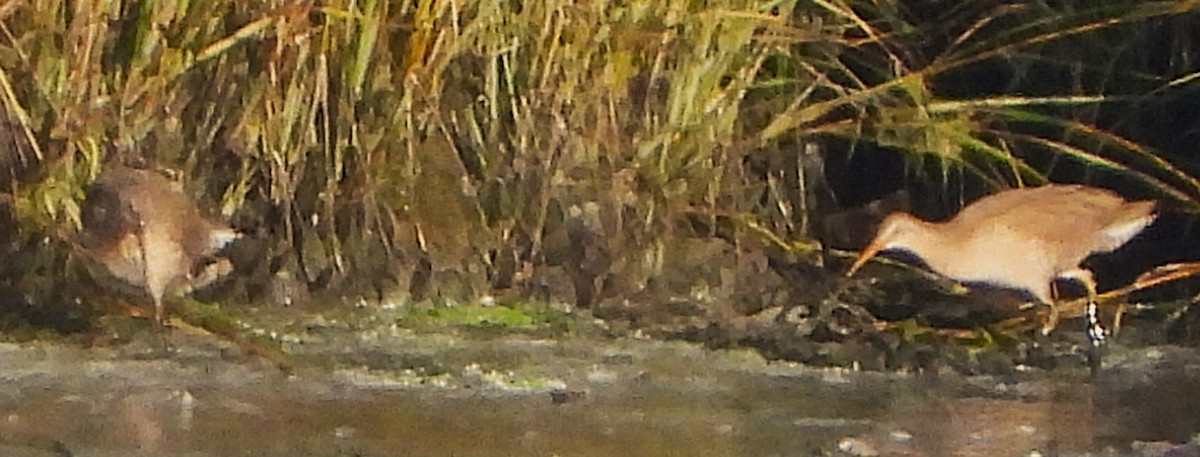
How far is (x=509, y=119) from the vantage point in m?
1.32

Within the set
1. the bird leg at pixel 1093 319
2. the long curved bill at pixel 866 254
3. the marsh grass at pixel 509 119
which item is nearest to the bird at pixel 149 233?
the marsh grass at pixel 509 119

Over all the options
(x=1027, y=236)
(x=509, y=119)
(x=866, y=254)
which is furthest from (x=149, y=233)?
(x=1027, y=236)

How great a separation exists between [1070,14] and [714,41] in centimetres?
23

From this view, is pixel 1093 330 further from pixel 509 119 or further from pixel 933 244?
pixel 509 119

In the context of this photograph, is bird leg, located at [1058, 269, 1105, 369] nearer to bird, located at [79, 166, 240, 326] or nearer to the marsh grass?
the marsh grass

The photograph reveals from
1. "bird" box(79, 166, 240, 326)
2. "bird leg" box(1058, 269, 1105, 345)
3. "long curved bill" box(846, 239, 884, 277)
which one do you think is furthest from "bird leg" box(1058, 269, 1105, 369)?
"bird" box(79, 166, 240, 326)

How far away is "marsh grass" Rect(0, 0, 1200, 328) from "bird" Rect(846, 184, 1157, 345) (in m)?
0.02

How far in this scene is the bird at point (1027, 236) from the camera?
131 centimetres

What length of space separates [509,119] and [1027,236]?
339mm

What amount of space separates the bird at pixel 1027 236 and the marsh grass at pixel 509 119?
0.07ft

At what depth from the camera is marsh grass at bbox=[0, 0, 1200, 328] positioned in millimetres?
1314

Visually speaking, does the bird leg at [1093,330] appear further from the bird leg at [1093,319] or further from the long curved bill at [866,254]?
the long curved bill at [866,254]

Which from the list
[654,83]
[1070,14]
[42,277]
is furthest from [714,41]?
[42,277]

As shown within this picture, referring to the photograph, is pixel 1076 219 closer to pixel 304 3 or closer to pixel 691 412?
pixel 691 412
